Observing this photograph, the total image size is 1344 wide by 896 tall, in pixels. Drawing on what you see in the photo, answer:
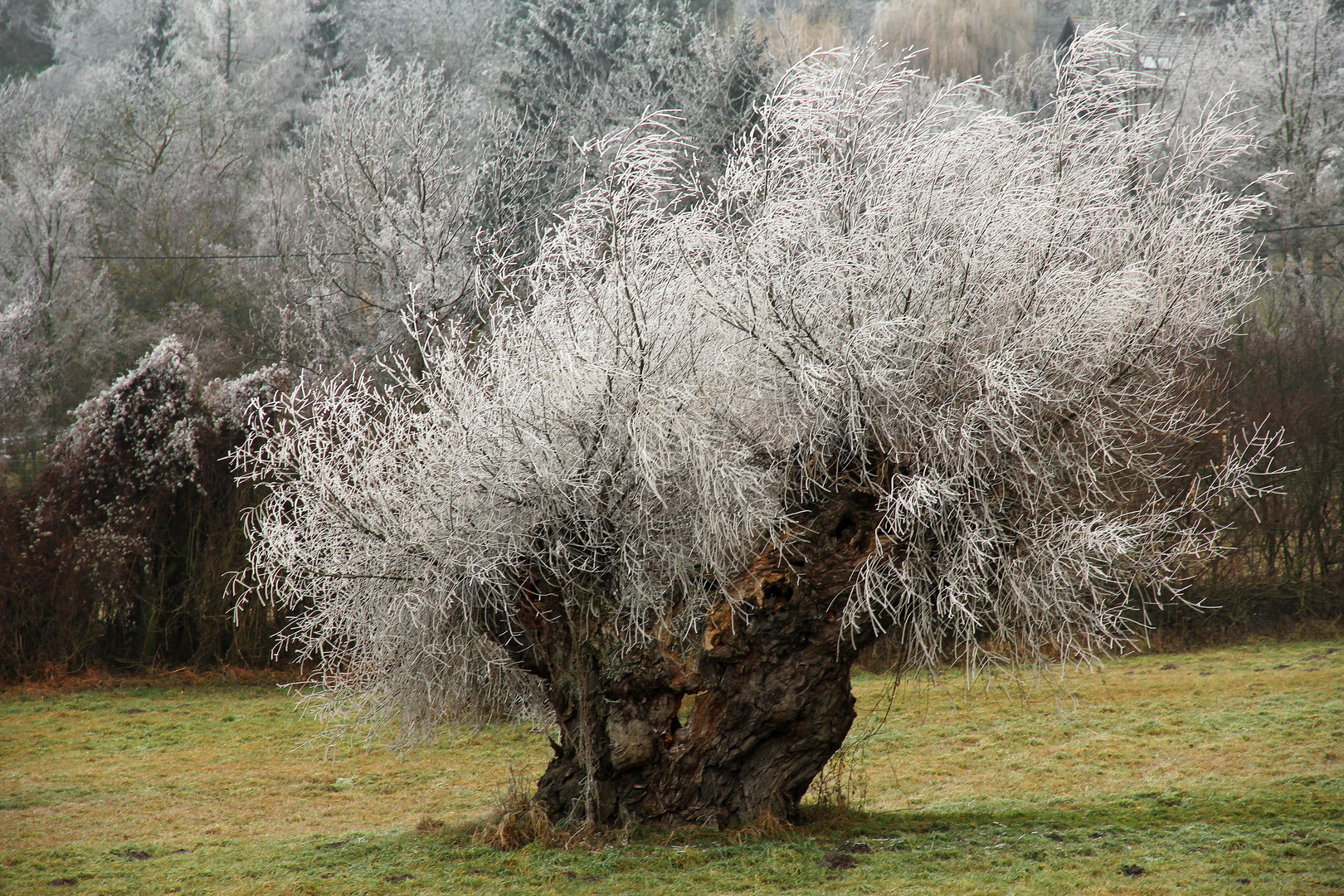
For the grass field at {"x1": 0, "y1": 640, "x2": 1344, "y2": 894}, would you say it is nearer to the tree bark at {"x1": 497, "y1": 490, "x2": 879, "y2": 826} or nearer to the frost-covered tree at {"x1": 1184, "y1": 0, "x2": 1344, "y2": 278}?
the tree bark at {"x1": 497, "y1": 490, "x2": 879, "y2": 826}

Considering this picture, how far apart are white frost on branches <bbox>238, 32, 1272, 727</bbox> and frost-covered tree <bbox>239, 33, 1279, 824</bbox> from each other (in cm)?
2

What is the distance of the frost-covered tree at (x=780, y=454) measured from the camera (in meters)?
5.70

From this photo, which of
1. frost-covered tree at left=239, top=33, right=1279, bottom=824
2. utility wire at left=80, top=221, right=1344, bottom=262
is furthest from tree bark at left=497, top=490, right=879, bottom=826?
utility wire at left=80, top=221, right=1344, bottom=262

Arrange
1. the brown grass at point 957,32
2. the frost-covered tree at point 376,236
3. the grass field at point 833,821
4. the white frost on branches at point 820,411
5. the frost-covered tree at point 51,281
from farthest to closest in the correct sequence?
1. the brown grass at point 957,32
2. the frost-covered tree at point 51,281
3. the frost-covered tree at point 376,236
4. the white frost on branches at point 820,411
5. the grass field at point 833,821

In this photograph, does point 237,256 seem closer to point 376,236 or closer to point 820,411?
point 376,236

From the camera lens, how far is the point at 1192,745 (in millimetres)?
8898

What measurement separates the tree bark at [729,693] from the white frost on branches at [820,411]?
16 centimetres

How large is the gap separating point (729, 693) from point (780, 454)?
148cm

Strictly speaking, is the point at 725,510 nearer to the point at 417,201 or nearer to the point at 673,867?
the point at 673,867

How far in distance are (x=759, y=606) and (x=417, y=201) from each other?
13.1 meters

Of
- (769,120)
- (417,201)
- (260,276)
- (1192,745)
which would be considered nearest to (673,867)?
(769,120)

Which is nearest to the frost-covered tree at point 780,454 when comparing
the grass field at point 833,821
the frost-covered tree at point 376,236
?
the grass field at point 833,821

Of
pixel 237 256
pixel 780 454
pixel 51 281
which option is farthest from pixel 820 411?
pixel 51 281

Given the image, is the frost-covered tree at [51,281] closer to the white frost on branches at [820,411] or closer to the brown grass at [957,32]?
the white frost on branches at [820,411]
